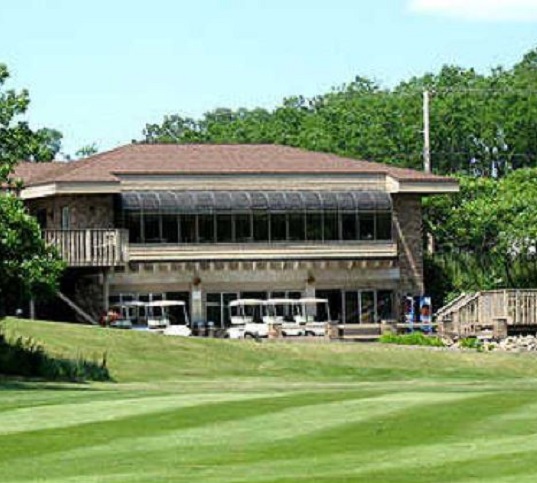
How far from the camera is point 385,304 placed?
70125 millimetres

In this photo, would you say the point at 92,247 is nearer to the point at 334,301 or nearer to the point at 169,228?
the point at 169,228

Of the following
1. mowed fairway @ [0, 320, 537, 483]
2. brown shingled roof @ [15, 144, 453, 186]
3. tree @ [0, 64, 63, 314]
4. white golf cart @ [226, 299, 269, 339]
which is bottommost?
mowed fairway @ [0, 320, 537, 483]

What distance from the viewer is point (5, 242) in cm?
3838

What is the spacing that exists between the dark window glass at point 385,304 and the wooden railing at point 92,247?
38.9 ft

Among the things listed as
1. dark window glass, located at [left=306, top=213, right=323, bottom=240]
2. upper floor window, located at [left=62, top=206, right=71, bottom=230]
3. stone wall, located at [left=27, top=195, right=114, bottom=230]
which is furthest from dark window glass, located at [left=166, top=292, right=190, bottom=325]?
dark window glass, located at [left=306, top=213, right=323, bottom=240]

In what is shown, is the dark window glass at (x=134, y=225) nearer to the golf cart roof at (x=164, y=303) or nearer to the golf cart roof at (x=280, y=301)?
the golf cart roof at (x=164, y=303)

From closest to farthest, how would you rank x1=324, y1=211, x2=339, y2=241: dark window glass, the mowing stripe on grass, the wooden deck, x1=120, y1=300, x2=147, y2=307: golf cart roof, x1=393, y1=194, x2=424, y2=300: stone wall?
the mowing stripe on grass, the wooden deck, x1=120, y1=300, x2=147, y2=307: golf cart roof, x1=324, y1=211, x2=339, y2=241: dark window glass, x1=393, y1=194, x2=424, y2=300: stone wall

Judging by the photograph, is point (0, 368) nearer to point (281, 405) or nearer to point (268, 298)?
point (281, 405)

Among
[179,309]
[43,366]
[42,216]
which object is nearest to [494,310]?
[179,309]

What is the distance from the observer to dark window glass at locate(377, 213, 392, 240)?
69312 millimetres

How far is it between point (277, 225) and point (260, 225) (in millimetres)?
723

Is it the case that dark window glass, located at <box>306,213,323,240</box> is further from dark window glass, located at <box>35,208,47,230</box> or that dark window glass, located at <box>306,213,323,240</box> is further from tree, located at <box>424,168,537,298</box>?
dark window glass, located at <box>35,208,47,230</box>

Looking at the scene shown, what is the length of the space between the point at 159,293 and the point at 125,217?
329 centimetres

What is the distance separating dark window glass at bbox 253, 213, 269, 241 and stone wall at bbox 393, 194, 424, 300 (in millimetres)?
5889
